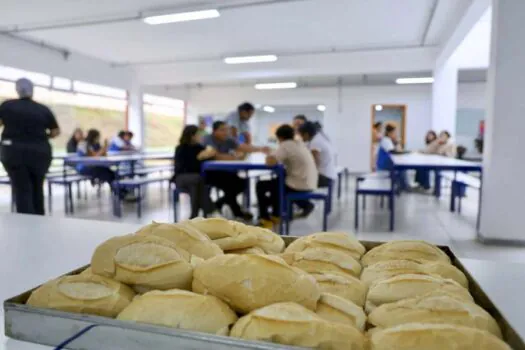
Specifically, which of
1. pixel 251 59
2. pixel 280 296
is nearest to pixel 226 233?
pixel 280 296

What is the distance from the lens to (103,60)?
10.1 m

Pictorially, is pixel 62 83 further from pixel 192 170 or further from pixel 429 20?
pixel 429 20

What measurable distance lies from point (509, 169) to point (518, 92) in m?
0.70

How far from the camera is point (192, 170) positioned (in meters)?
4.57

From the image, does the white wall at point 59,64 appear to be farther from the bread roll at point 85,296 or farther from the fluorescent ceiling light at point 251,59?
the bread roll at point 85,296

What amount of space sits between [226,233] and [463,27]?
6.64m

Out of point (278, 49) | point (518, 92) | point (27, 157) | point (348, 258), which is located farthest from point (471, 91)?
point (348, 258)

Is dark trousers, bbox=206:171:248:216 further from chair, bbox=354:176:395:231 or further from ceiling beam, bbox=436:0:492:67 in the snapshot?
ceiling beam, bbox=436:0:492:67

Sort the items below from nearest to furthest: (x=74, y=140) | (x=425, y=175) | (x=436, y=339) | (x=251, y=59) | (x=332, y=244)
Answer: (x=436, y=339)
(x=332, y=244)
(x=425, y=175)
(x=74, y=140)
(x=251, y=59)

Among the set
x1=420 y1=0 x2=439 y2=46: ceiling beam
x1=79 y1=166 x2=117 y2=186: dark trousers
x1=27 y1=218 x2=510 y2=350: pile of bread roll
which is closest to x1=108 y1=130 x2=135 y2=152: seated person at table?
x1=79 y1=166 x2=117 y2=186: dark trousers

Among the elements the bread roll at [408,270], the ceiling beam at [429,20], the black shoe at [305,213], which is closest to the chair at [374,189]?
the black shoe at [305,213]

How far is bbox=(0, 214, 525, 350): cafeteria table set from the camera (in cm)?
74

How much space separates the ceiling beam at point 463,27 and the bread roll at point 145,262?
5564 mm

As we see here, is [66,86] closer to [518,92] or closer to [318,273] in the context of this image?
[518,92]
